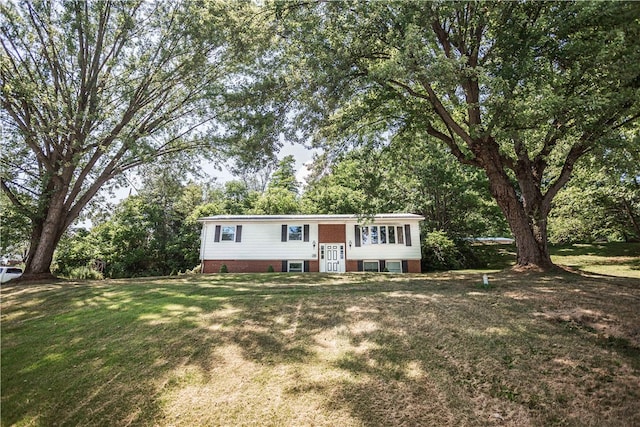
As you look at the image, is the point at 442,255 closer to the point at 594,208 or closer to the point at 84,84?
the point at 594,208

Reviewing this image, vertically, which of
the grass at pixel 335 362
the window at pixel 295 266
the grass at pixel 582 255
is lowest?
the grass at pixel 335 362

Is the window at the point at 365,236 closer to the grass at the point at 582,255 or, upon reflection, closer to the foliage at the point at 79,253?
the grass at the point at 582,255

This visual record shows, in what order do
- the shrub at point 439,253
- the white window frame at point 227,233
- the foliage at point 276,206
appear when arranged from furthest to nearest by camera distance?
1. the foliage at point 276,206
2. the shrub at point 439,253
3. the white window frame at point 227,233

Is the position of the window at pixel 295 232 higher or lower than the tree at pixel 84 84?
lower

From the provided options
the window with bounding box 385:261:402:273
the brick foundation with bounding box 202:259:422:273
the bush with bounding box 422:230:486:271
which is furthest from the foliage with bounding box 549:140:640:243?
the brick foundation with bounding box 202:259:422:273

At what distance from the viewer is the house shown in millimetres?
19500

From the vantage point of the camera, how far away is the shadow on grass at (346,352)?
3.48 m

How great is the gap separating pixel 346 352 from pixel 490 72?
773 centimetres

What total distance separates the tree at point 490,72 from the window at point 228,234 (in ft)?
36.5

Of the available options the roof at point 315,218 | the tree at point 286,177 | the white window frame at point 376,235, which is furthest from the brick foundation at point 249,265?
the tree at point 286,177

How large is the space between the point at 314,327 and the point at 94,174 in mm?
14459

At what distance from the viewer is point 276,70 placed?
1054 cm

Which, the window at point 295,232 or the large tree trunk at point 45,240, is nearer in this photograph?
the large tree trunk at point 45,240

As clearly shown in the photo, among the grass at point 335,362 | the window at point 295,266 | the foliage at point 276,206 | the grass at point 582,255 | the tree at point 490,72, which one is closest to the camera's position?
the grass at point 335,362
